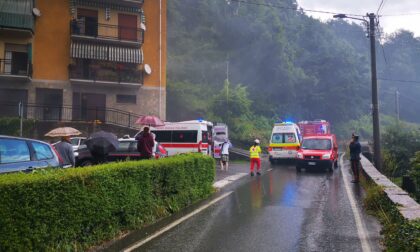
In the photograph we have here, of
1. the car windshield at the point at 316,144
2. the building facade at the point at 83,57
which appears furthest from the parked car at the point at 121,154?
the building facade at the point at 83,57

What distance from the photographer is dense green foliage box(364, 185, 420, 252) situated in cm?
474

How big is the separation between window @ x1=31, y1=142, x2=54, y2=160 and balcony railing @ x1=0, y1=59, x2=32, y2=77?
20868 mm

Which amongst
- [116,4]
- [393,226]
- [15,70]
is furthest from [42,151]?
[116,4]

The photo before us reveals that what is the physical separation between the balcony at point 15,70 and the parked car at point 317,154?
19030 millimetres

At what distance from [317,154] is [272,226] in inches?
455

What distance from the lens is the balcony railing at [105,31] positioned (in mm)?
28484

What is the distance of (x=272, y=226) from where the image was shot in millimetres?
7582

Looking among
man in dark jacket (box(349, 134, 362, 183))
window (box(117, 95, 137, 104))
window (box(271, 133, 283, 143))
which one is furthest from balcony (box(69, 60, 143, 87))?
man in dark jacket (box(349, 134, 362, 183))

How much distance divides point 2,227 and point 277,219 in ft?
17.4

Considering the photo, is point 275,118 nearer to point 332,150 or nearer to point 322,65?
point 322,65

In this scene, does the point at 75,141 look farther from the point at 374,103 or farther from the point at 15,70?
the point at 374,103

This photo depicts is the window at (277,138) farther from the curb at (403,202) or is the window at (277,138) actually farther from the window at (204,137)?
the curb at (403,202)

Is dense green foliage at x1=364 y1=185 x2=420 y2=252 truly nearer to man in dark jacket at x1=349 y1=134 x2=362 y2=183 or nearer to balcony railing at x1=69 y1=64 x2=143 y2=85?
man in dark jacket at x1=349 y1=134 x2=362 y2=183

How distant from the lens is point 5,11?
25.6 m
